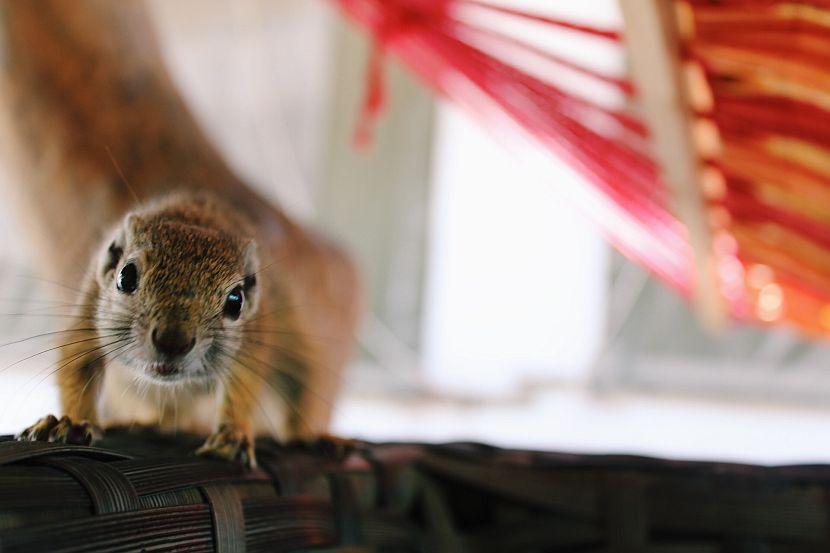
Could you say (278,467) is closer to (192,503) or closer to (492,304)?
(192,503)

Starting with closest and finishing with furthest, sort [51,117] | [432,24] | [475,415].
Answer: [51,117] < [432,24] < [475,415]

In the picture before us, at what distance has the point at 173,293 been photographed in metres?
0.44

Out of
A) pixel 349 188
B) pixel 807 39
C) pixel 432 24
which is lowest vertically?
pixel 807 39

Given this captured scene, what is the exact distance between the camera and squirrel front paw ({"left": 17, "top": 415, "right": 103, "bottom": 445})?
0.45m

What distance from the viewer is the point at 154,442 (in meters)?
0.56

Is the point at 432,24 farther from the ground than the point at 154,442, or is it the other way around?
the point at 432,24

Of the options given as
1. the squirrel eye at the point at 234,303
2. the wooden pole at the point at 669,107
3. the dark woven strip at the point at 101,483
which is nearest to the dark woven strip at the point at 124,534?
the dark woven strip at the point at 101,483

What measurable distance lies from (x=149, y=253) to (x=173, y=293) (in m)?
0.03

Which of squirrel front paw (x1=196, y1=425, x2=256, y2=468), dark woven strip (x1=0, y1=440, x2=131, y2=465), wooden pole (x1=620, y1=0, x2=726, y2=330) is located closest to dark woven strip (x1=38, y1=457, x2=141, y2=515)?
dark woven strip (x1=0, y1=440, x2=131, y2=465)

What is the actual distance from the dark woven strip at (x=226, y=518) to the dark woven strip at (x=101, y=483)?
0.19ft

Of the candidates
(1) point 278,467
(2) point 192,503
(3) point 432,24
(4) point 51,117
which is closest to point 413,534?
(1) point 278,467

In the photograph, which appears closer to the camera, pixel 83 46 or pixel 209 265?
pixel 209 265

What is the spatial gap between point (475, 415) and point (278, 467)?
69.2 inches

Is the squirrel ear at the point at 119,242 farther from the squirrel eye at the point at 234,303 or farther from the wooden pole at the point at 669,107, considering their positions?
the wooden pole at the point at 669,107
